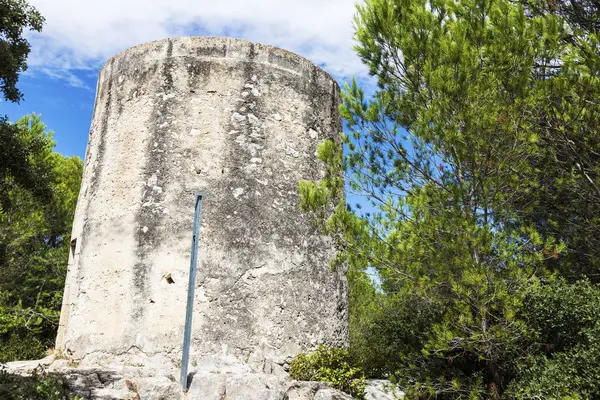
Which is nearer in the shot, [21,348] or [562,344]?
[562,344]

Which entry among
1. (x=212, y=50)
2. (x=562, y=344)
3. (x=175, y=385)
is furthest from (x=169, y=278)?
(x=562, y=344)

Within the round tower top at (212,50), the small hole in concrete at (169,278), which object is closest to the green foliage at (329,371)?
the small hole in concrete at (169,278)

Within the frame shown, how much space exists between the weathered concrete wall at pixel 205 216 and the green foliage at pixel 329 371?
0.22m

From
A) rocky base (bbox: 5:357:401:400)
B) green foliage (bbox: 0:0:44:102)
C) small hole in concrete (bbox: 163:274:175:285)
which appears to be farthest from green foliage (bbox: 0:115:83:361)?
rocky base (bbox: 5:357:401:400)

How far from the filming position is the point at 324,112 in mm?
9062

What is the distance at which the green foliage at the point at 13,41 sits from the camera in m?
8.36

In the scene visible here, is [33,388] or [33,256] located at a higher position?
[33,256]

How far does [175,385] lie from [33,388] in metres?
1.48

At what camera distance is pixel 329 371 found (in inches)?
287

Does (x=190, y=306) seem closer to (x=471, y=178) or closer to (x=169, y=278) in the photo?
(x=169, y=278)

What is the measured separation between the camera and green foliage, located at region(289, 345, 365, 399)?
7.26m

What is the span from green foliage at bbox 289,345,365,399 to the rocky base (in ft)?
1.61

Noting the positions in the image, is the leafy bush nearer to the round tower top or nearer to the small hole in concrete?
the small hole in concrete

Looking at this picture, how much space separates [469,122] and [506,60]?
1.08 meters
